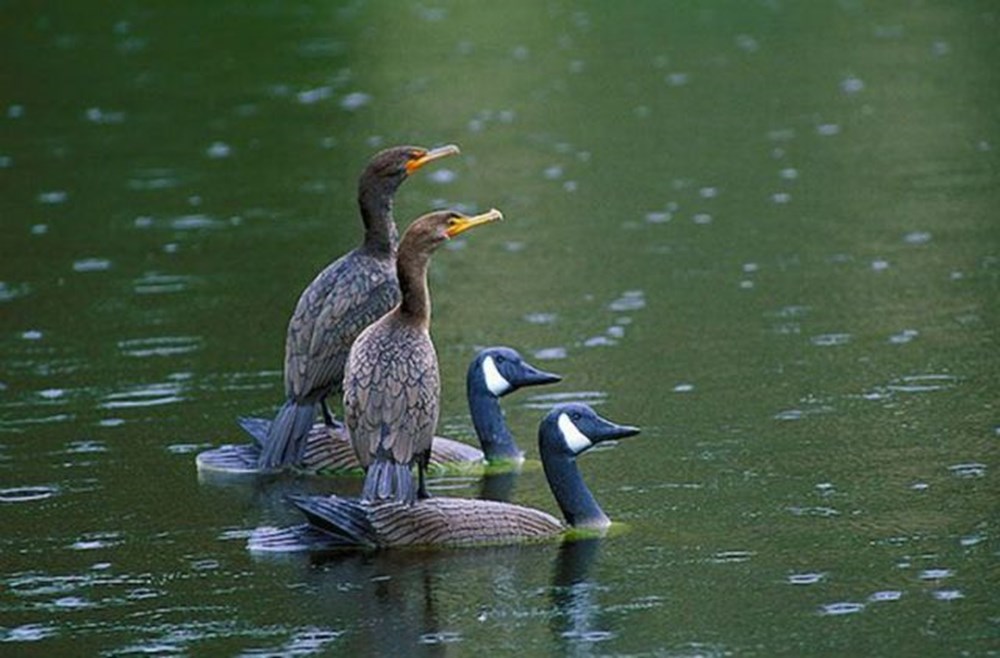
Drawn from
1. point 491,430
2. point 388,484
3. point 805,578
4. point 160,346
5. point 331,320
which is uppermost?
point 160,346

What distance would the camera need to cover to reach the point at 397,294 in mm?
14727

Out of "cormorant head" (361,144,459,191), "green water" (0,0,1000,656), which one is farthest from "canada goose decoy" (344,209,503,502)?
"cormorant head" (361,144,459,191)

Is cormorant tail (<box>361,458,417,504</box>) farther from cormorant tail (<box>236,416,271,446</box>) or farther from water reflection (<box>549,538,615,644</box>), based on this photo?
cormorant tail (<box>236,416,271,446</box>)

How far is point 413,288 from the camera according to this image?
13102 millimetres

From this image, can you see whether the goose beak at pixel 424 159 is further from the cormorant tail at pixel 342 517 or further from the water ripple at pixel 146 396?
the cormorant tail at pixel 342 517

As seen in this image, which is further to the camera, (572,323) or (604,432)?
(572,323)

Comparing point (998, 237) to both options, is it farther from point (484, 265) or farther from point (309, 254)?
point (309, 254)

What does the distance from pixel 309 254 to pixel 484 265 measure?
73.8 inches

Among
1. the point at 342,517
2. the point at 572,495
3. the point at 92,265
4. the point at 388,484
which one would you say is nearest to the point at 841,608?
the point at 572,495

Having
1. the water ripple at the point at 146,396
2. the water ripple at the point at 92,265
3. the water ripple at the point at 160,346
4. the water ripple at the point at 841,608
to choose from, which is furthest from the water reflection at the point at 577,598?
the water ripple at the point at 92,265

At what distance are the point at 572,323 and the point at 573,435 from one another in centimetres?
543

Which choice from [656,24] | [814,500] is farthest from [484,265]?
[656,24]

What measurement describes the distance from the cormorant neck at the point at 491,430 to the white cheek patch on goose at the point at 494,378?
2.9 inches

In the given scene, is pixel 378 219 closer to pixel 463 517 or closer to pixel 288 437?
pixel 288 437
